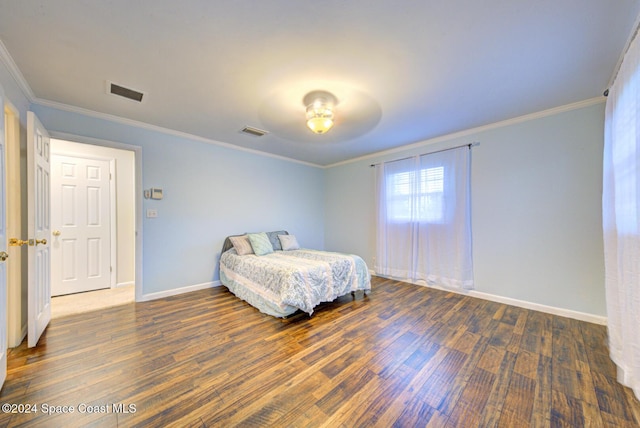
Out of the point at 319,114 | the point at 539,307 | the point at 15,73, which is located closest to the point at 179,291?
the point at 15,73

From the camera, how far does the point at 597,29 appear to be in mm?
1555

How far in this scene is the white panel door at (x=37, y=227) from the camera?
1949 mm

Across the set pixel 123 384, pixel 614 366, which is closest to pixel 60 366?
pixel 123 384

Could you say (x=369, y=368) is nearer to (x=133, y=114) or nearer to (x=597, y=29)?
(x=597, y=29)

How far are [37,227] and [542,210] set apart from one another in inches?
208

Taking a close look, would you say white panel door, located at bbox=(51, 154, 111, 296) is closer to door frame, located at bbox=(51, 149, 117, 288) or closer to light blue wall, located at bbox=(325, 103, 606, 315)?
door frame, located at bbox=(51, 149, 117, 288)

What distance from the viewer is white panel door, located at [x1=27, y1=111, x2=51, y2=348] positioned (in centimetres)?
195

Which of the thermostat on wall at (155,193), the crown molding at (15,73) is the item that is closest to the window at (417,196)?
the thermostat on wall at (155,193)

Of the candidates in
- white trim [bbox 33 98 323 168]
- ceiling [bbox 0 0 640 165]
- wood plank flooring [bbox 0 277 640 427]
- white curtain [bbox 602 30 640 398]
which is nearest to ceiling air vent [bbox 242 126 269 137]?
ceiling [bbox 0 0 640 165]

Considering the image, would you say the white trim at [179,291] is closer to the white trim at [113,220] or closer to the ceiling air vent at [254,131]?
the white trim at [113,220]

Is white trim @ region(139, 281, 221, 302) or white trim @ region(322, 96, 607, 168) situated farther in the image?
white trim @ region(139, 281, 221, 302)

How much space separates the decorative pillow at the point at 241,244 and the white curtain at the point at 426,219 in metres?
2.35

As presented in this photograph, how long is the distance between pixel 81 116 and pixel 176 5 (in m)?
2.38

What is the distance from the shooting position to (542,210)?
2.81 m
